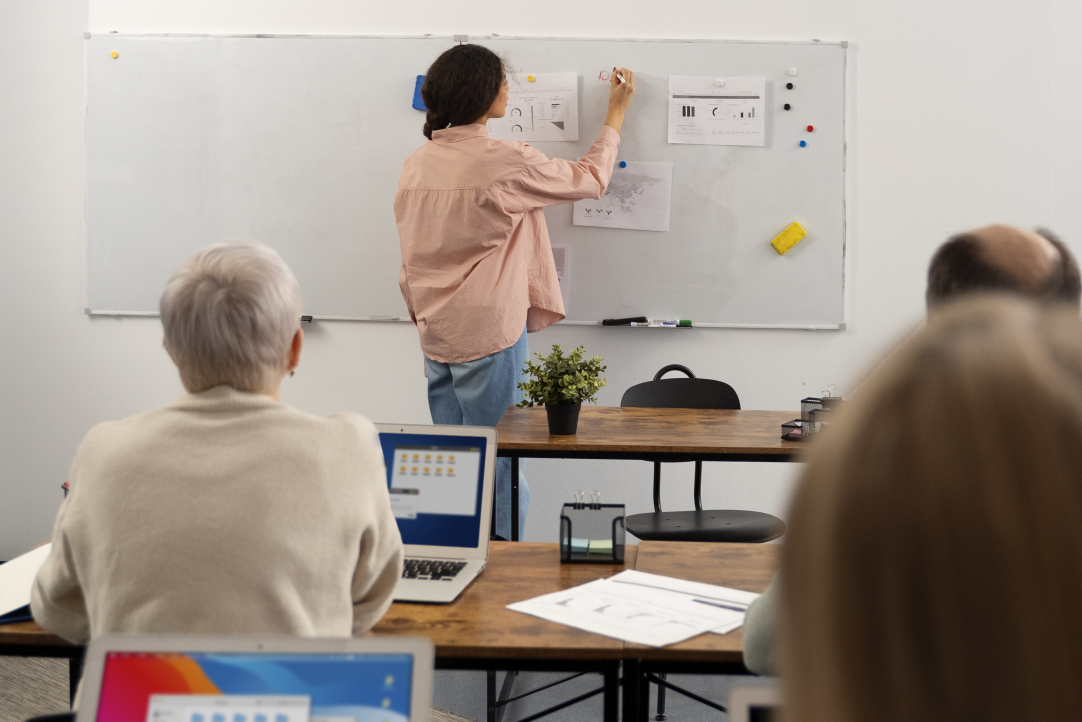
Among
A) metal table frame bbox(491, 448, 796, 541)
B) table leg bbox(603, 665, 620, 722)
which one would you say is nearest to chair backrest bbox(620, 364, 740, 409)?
metal table frame bbox(491, 448, 796, 541)

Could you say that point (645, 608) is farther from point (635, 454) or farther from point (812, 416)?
point (812, 416)

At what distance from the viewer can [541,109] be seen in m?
3.77

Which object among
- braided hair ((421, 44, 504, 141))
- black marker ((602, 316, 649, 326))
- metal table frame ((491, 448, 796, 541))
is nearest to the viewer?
metal table frame ((491, 448, 796, 541))

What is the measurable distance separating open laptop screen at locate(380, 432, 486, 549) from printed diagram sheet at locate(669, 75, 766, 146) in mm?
2367

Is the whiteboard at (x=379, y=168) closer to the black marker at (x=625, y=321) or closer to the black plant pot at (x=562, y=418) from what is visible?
the black marker at (x=625, y=321)

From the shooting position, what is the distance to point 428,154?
10.5 feet

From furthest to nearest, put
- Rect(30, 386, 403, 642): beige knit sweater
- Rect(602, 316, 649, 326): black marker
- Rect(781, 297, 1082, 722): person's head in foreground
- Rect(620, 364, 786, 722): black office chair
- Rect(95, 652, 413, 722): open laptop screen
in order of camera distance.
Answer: Rect(602, 316, 649, 326): black marker, Rect(620, 364, 786, 722): black office chair, Rect(30, 386, 403, 642): beige knit sweater, Rect(95, 652, 413, 722): open laptop screen, Rect(781, 297, 1082, 722): person's head in foreground

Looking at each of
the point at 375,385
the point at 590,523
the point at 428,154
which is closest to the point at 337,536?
the point at 590,523

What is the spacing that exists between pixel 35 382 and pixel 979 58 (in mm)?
4197

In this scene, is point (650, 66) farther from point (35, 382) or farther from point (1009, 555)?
point (1009, 555)

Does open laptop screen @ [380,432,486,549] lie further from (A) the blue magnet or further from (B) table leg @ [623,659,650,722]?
(A) the blue magnet

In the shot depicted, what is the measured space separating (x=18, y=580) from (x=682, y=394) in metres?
2.33

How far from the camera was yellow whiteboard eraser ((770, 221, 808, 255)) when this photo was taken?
3748mm

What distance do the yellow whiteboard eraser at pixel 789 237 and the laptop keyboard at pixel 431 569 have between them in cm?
247
